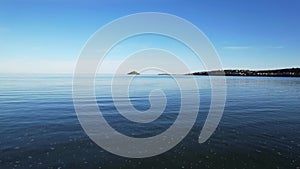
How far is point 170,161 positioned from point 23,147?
10206 mm

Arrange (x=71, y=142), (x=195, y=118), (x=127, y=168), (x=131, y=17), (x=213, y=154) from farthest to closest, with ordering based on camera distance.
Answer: (x=195, y=118) → (x=131, y=17) → (x=71, y=142) → (x=213, y=154) → (x=127, y=168)

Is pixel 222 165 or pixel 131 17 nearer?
pixel 222 165

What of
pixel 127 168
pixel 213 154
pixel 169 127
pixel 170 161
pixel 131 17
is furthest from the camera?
pixel 169 127

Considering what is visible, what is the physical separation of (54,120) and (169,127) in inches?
465

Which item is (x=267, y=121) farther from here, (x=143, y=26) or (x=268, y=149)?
(x=143, y=26)

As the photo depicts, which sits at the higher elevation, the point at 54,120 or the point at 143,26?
the point at 143,26

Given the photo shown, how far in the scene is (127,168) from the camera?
14633 mm

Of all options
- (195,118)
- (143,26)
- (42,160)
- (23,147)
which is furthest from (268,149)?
(23,147)

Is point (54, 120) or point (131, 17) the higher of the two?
point (131, 17)

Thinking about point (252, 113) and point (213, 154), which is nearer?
point (213, 154)

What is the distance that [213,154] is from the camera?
54.7ft

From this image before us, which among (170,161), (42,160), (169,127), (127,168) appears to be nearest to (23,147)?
(42,160)

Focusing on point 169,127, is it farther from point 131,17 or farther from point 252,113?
point 252,113

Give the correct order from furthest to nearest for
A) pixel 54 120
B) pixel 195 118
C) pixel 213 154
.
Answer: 1. pixel 195 118
2. pixel 54 120
3. pixel 213 154
